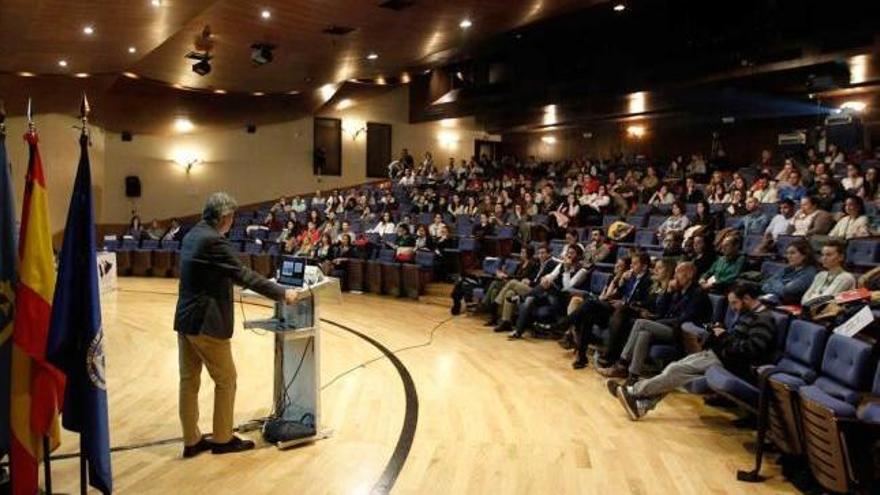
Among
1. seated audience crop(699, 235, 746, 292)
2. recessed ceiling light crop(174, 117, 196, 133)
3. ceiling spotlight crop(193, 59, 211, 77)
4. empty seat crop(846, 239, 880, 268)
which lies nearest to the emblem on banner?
seated audience crop(699, 235, 746, 292)

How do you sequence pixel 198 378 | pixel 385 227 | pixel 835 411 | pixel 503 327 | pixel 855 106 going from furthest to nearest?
pixel 855 106 → pixel 385 227 → pixel 503 327 → pixel 198 378 → pixel 835 411

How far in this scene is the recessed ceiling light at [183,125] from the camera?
49.4ft

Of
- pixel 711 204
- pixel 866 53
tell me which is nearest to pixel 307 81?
pixel 711 204

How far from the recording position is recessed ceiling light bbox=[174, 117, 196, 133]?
15055 millimetres

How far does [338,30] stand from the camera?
10.8 metres

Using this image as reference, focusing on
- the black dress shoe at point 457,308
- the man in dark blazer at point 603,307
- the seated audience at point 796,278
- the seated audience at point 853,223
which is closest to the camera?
the seated audience at point 796,278

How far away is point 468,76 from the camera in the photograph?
17.1 metres

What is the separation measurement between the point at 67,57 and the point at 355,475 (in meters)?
9.61

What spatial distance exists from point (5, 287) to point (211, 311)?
0.90 metres

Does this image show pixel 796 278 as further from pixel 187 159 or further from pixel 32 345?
pixel 187 159

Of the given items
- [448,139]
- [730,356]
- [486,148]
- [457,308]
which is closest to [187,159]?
[448,139]

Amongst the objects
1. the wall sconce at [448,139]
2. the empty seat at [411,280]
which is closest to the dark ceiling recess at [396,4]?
the empty seat at [411,280]

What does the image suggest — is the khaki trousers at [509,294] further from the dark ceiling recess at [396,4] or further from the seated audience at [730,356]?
the dark ceiling recess at [396,4]

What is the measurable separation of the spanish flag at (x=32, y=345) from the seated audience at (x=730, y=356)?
10.2 ft
